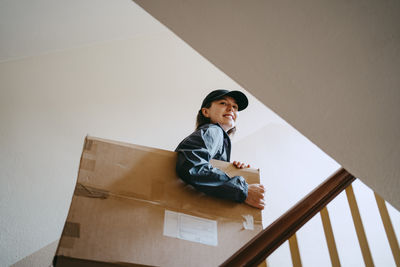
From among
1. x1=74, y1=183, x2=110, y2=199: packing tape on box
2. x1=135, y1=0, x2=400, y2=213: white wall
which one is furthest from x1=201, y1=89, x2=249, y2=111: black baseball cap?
x1=135, y1=0, x2=400, y2=213: white wall

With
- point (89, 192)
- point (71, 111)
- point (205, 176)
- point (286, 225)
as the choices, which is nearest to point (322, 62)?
point (286, 225)

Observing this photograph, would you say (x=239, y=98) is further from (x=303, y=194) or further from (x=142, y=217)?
(x=303, y=194)

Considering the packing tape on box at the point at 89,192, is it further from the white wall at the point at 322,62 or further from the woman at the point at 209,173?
the white wall at the point at 322,62

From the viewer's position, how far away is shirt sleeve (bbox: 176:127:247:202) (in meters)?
1.32

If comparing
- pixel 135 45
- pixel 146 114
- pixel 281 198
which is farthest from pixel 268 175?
pixel 135 45

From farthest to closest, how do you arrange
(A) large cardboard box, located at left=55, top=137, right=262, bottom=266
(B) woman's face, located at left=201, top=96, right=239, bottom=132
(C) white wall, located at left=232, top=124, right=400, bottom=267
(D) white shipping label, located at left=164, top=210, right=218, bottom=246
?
(C) white wall, located at left=232, top=124, right=400, bottom=267 → (B) woman's face, located at left=201, top=96, right=239, bottom=132 → (D) white shipping label, located at left=164, top=210, right=218, bottom=246 → (A) large cardboard box, located at left=55, top=137, right=262, bottom=266

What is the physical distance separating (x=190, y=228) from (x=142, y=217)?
161 mm

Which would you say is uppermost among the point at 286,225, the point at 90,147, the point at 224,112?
the point at 224,112

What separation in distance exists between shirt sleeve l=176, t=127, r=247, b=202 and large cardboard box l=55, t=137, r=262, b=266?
3cm

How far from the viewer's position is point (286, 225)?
1.01m

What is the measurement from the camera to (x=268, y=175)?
282 centimetres

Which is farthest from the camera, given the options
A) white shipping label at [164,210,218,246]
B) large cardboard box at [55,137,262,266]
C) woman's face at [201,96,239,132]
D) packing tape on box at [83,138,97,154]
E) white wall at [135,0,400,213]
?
woman's face at [201,96,239,132]

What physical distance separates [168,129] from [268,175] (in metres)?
0.83

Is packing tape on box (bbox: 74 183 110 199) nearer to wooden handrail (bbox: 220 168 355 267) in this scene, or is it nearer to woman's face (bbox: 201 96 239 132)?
wooden handrail (bbox: 220 168 355 267)
